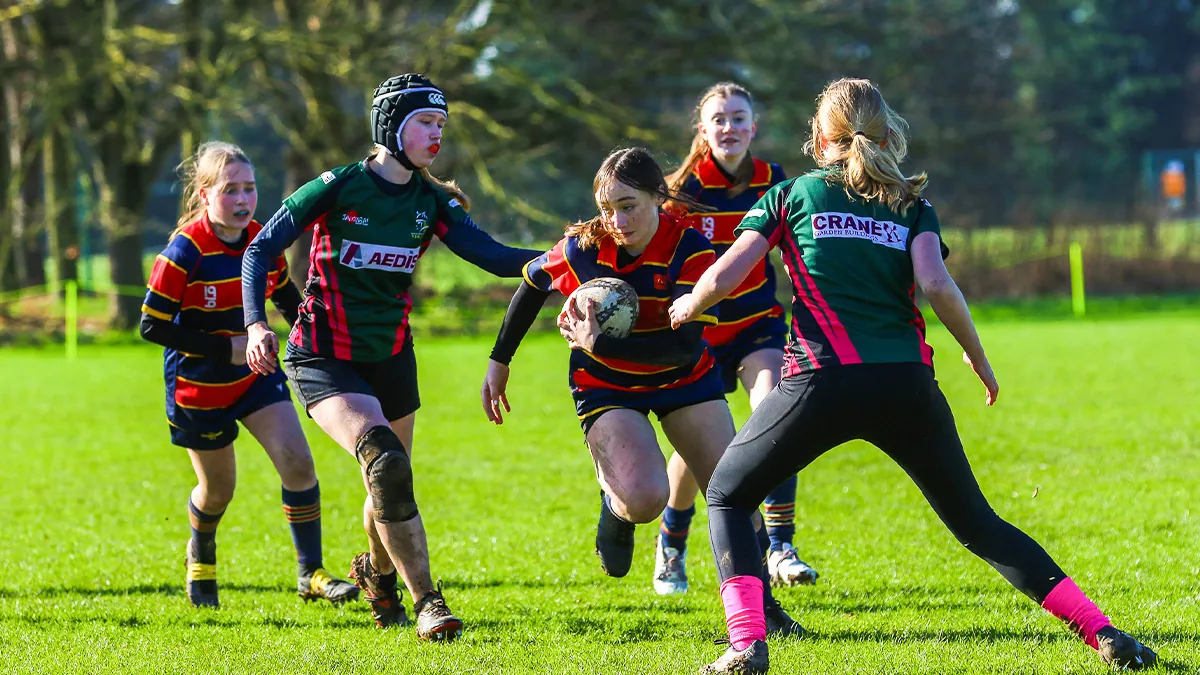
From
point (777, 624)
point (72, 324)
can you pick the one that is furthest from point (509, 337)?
point (72, 324)

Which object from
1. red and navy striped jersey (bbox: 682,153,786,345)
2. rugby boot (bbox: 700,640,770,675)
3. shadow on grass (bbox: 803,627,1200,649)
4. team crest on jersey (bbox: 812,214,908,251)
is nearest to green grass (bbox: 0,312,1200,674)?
shadow on grass (bbox: 803,627,1200,649)

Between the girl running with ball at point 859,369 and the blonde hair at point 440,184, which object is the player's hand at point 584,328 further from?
the blonde hair at point 440,184

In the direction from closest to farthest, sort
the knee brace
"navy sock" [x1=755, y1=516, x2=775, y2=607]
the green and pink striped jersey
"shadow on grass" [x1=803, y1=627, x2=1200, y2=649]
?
the green and pink striped jersey, "navy sock" [x1=755, y1=516, x2=775, y2=607], "shadow on grass" [x1=803, y1=627, x2=1200, y2=649], the knee brace

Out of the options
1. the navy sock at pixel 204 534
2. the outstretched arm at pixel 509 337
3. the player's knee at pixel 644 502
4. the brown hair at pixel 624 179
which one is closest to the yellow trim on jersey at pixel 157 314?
the navy sock at pixel 204 534

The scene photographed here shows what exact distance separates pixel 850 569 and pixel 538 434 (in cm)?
570

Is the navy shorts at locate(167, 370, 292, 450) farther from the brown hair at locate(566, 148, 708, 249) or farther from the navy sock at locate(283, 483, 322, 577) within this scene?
the brown hair at locate(566, 148, 708, 249)

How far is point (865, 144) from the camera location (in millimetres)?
4266

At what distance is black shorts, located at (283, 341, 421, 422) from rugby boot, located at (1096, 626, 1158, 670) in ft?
8.51

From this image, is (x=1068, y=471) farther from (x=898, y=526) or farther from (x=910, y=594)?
(x=910, y=594)

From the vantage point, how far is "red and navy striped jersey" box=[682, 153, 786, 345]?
618 cm

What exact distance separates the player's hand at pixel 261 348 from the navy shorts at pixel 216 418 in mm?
917

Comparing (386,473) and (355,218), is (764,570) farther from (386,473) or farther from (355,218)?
(355,218)

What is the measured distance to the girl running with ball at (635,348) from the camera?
490cm

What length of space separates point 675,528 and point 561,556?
102 cm
